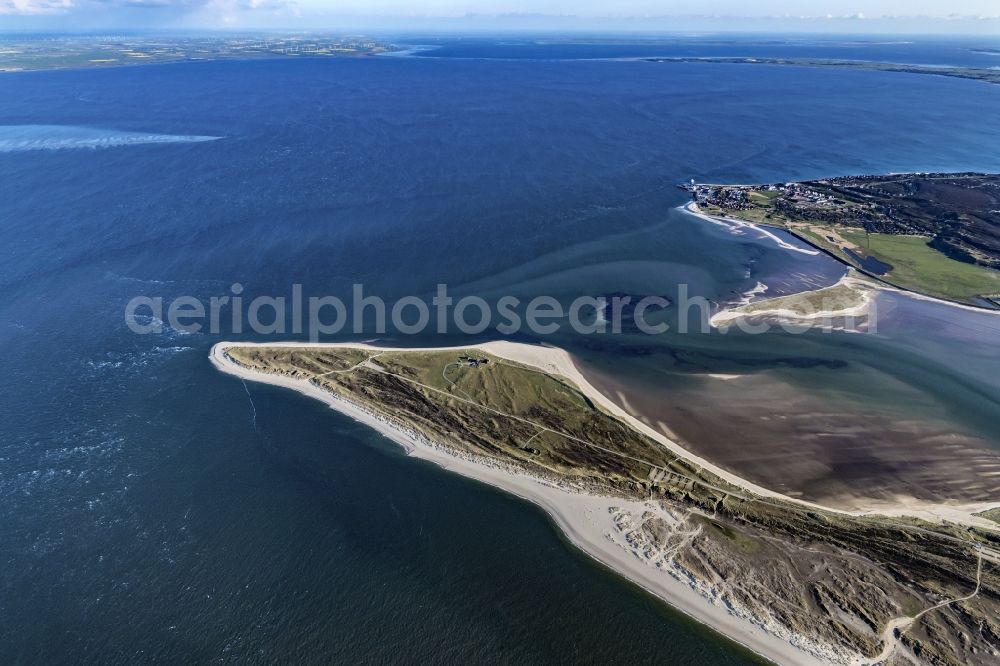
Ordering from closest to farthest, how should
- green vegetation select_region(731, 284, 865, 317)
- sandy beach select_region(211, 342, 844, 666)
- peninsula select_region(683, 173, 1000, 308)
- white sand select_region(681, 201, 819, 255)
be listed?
sandy beach select_region(211, 342, 844, 666) → green vegetation select_region(731, 284, 865, 317) → peninsula select_region(683, 173, 1000, 308) → white sand select_region(681, 201, 819, 255)

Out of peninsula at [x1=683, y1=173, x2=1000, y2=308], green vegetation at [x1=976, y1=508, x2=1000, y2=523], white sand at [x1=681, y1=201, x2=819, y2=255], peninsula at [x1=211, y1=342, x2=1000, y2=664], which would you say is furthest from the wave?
green vegetation at [x1=976, y1=508, x2=1000, y2=523]

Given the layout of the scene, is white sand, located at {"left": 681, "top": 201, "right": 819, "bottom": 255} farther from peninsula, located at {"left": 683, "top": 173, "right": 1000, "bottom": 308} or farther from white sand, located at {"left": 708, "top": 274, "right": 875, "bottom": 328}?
white sand, located at {"left": 708, "top": 274, "right": 875, "bottom": 328}

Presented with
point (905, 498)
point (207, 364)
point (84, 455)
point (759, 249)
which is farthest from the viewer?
point (759, 249)

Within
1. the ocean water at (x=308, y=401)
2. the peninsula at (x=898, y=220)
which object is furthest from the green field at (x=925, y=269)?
the ocean water at (x=308, y=401)

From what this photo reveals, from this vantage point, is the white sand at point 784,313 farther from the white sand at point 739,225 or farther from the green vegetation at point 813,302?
the white sand at point 739,225

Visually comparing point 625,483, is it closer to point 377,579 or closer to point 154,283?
point 377,579

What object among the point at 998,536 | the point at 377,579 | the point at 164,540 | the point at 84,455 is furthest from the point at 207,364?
the point at 998,536

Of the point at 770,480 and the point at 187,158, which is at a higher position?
the point at 187,158
